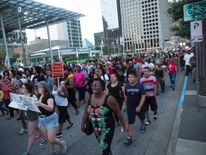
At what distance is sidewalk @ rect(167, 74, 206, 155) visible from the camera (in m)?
4.57

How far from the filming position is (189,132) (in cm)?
539

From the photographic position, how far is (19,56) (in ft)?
254

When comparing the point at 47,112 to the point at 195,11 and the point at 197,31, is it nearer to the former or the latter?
the point at 197,31

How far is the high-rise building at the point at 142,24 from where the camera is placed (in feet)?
442

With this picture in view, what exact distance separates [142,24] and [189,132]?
140 meters

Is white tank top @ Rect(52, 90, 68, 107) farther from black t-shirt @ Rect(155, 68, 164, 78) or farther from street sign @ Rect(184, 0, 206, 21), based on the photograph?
black t-shirt @ Rect(155, 68, 164, 78)

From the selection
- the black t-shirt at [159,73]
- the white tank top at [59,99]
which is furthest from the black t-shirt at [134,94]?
the black t-shirt at [159,73]

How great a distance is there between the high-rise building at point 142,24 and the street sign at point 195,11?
423 feet

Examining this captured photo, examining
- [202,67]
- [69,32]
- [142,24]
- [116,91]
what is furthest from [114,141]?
[142,24]

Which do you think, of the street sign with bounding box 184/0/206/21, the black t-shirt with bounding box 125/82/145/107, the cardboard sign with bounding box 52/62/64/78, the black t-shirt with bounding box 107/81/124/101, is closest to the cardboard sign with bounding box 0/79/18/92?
the cardboard sign with bounding box 52/62/64/78

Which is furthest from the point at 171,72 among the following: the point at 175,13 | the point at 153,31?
the point at 153,31

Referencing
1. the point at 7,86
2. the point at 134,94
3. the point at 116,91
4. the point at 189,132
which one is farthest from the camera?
the point at 7,86

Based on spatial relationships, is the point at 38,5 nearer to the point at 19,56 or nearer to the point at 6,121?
the point at 6,121

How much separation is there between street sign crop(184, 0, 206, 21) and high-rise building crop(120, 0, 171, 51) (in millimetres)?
129026
